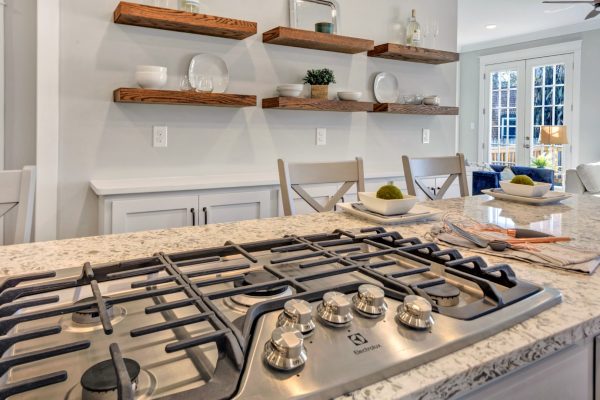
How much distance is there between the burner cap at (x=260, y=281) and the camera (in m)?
0.70

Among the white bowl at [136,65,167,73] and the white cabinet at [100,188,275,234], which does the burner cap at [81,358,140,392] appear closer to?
the white cabinet at [100,188,275,234]

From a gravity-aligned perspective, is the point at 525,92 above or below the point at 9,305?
above

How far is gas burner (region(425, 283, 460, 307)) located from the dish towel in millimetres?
316

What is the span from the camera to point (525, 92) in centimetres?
752

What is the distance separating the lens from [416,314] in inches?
22.6

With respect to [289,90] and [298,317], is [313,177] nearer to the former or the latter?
[289,90]

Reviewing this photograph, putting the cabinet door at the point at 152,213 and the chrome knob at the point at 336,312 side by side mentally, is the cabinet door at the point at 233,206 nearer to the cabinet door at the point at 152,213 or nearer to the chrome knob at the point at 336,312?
the cabinet door at the point at 152,213

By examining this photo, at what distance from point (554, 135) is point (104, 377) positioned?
724 centimetres

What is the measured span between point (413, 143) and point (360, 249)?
3.08m

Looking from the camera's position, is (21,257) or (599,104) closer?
(21,257)

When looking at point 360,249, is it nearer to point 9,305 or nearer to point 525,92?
point 9,305

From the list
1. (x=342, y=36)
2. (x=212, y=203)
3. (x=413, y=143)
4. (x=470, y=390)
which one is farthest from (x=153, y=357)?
(x=413, y=143)

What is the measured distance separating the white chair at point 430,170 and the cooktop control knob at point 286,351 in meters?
1.69

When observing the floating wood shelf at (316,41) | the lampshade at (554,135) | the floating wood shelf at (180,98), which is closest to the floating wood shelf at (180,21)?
the floating wood shelf at (316,41)
